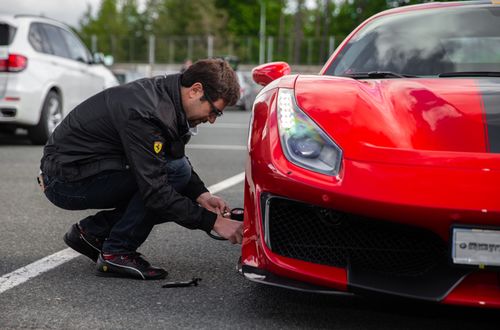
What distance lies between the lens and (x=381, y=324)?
270 centimetres

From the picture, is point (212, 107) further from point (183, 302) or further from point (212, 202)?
point (183, 302)

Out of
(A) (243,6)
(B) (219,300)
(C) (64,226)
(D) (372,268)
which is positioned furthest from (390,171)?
(A) (243,6)

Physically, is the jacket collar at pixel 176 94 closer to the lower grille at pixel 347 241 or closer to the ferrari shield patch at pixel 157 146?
the ferrari shield patch at pixel 157 146

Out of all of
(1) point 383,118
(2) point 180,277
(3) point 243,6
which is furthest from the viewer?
(3) point 243,6

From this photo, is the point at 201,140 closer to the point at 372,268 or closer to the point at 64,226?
the point at 64,226

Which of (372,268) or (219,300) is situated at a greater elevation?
(372,268)

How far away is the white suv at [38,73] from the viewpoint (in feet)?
28.9

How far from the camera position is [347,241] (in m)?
2.54

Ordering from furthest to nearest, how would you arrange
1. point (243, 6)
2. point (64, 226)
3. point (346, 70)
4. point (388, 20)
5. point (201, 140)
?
point (243, 6) → point (201, 140) → point (64, 226) → point (388, 20) → point (346, 70)

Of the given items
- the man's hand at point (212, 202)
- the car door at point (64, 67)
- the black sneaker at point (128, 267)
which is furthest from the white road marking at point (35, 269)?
the car door at point (64, 67)

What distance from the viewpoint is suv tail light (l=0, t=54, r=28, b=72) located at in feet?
28.8

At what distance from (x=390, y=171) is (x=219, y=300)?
959mm

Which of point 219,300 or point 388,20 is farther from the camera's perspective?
point 388,20

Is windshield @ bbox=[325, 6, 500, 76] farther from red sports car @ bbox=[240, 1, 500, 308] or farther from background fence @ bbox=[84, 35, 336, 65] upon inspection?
background fence @ bbox=[84, 35, 336, 65]
